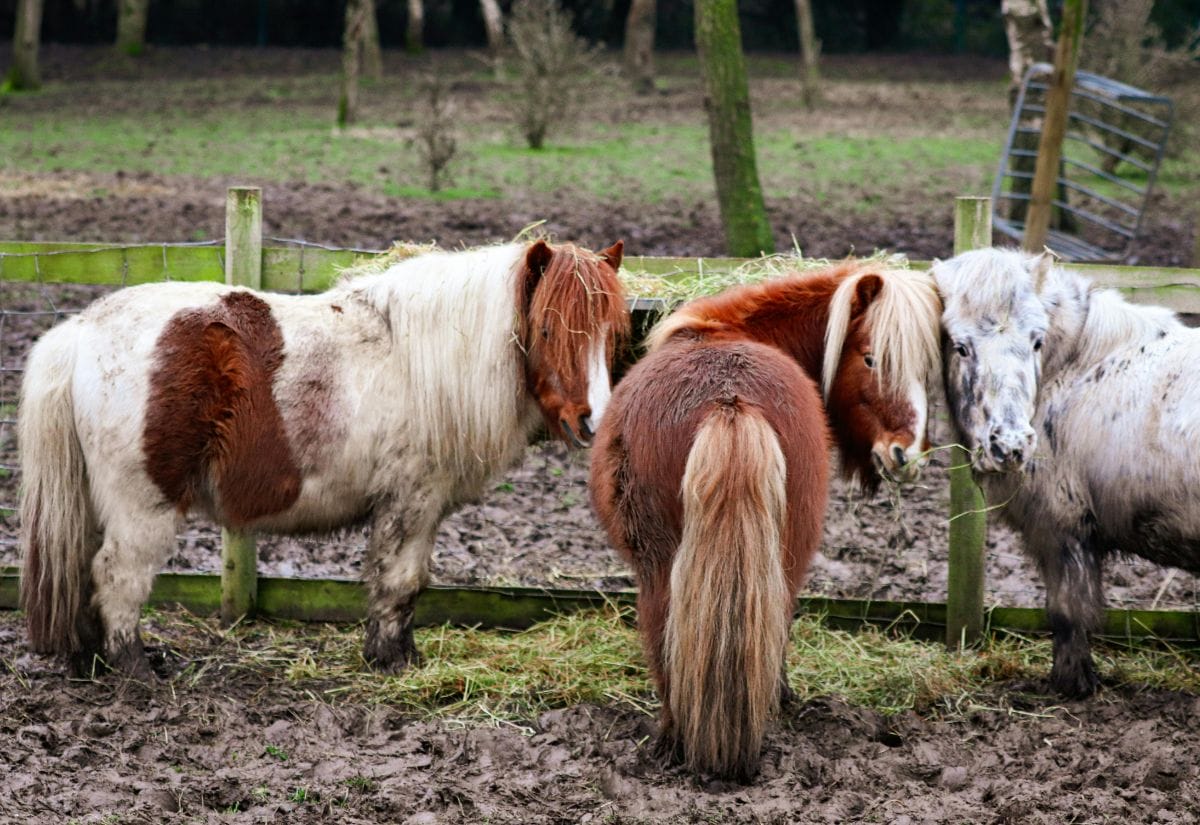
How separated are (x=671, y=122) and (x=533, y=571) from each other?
16.0 m

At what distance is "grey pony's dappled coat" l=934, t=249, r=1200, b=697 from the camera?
13.2 feet

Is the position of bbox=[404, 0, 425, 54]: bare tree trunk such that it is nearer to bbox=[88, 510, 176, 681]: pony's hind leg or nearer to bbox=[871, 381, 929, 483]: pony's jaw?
bbox=[88, 510, 176, 681]: pony's hind leg

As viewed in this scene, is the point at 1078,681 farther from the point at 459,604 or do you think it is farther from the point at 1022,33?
the point at 1022,33

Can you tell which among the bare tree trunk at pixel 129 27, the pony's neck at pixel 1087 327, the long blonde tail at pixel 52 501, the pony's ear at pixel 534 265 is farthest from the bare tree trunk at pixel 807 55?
the long blonde tail at pixel 52 501

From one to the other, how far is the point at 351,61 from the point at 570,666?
14648mm

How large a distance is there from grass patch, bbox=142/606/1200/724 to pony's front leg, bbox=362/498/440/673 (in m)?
0.09

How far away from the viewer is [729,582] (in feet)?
11.0

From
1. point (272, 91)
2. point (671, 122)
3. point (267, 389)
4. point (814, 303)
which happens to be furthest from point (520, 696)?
point (272, 91)

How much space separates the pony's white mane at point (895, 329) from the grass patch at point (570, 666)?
1091 mm

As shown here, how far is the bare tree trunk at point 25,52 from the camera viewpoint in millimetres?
21406

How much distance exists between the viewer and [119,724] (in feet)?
13.1

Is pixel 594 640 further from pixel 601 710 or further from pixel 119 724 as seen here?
pixel 119 724

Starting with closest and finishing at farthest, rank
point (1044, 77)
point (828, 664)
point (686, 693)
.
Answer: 1. point (686, 693)
2. point (828, 664)
3. point (1044, 77)

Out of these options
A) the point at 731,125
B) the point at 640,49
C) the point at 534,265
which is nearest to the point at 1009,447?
the point at 534,265
